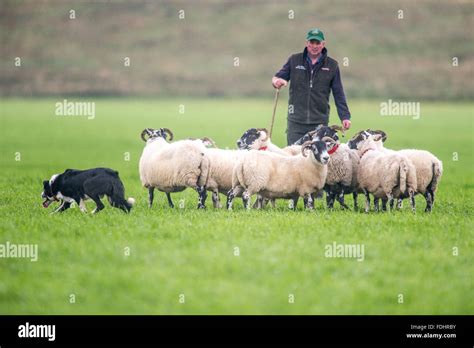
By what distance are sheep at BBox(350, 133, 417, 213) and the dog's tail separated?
4.05 m

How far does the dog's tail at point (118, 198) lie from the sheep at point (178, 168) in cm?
142

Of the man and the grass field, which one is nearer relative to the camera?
the grass field

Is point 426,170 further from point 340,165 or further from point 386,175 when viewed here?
point 340,165

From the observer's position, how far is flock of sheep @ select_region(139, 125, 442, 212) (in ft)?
48.2

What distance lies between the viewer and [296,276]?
9852mm

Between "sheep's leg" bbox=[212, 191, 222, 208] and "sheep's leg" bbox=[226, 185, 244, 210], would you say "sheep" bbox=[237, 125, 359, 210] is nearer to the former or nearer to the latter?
"sheep's leg" bbox=[212, 191, 222, 208]

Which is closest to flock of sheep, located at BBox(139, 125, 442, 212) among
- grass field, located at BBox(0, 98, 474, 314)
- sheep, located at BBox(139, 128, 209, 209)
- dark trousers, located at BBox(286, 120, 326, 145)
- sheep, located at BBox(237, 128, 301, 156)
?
sheep, located at BBox(139, 128, 209, 209)

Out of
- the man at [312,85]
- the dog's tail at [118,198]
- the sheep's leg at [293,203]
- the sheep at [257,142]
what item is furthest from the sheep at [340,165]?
the dog's tail at [118,198]

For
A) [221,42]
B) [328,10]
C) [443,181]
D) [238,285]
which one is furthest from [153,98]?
[238,285]

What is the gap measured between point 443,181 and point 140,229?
12627 mm

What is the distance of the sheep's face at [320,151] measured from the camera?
47.2ft

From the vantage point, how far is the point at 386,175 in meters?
14.6

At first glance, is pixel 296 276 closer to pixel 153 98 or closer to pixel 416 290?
pixel 416 290

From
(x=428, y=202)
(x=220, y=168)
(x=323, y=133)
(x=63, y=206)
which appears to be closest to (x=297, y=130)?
(x=323, y=133)
